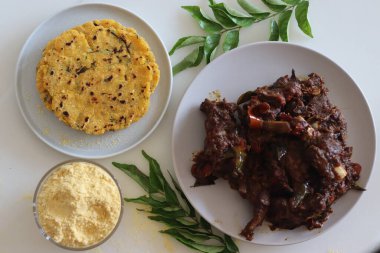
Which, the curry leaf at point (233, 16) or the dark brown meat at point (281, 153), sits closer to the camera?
the dark brown meat at point (281, 153)

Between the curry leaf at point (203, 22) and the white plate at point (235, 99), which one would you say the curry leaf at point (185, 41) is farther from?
the white plate at point (235, 99)

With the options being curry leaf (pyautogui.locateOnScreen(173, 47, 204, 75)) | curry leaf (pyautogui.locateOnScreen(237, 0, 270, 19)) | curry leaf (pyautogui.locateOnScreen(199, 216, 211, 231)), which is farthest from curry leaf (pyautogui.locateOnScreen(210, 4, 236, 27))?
curry leaf (pyautogui.locateOnScreen(199, 216, 211, 231))

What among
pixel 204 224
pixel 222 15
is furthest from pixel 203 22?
pixel 204 224

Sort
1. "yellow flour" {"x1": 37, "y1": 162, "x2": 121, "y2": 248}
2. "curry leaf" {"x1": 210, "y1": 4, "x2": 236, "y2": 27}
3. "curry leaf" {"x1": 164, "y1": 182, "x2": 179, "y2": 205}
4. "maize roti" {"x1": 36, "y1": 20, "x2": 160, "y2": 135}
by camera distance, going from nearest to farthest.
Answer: "yellow flour" {"x1": 37, "y1": 162, "x2": 121, "y2": 248}
"maize roti" {"x1": 36, "y1": 20, "x2": 160, "y2": 135}
"curry leaf" {"x1": 164, "y1": 182, "x2": 179, "y2": 205}
"curry leaf" {"x1": 210, "y1": 4, "x2": 236, "y2": 27}

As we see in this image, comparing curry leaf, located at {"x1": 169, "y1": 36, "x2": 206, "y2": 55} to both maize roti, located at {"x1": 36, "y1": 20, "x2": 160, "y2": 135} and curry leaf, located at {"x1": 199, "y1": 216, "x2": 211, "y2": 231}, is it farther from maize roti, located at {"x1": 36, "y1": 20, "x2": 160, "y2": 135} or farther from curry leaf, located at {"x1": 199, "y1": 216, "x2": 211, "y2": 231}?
curry leaf, located at {"x1": 199, "y1": 216, "x2": 211, "y2": 231}

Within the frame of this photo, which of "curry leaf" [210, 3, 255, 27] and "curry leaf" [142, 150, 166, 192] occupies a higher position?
"curry leaf" [210, 3, 255, 27]

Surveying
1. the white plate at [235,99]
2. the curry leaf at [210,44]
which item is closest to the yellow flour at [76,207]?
the white plate at [235,99]

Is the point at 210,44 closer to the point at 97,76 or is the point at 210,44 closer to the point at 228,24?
the point at 228,24
